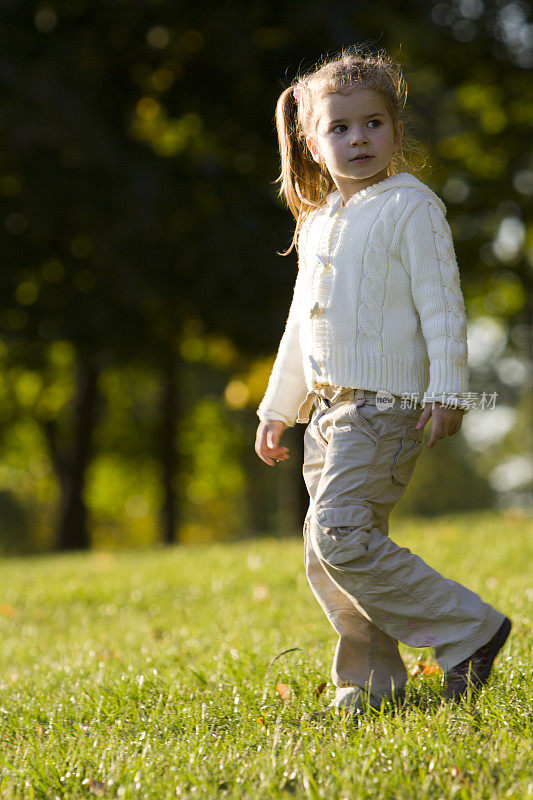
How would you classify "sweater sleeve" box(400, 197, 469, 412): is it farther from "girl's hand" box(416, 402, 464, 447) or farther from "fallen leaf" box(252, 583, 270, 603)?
"fallen leaf" box(252, 583, 270, 603)

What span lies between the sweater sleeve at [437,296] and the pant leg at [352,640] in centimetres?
49

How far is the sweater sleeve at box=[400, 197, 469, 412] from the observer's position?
258 cm

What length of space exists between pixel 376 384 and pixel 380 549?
51 cm

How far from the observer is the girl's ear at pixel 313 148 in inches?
119

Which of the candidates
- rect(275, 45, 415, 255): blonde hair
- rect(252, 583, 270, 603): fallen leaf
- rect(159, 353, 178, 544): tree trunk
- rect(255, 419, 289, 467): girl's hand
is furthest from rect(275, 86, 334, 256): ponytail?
rect(159, 353, 178, 544): tree trunk

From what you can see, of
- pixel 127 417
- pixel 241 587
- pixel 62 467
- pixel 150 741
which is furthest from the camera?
pixel 127 417

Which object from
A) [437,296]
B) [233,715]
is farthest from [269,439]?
[233,715]

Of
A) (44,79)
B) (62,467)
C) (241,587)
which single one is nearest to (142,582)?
(241,587)

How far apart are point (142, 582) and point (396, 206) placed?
4696 mm

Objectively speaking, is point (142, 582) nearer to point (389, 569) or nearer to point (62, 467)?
point (389, 569)

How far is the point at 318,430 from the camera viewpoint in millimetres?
2857

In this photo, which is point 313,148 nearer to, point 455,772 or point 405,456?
point 405,456

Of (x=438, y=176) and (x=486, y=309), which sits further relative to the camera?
(x=486, y=309)

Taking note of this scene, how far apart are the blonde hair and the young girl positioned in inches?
0.4
